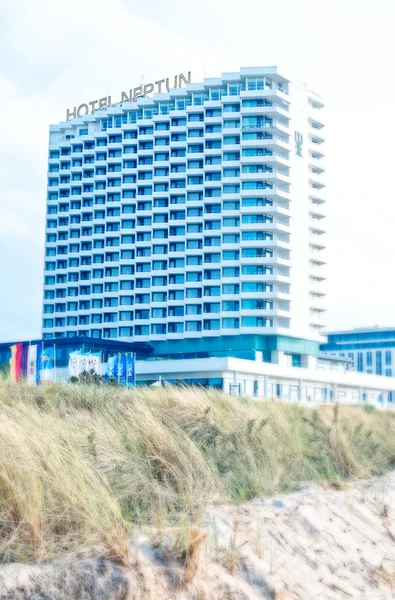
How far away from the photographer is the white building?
149 m

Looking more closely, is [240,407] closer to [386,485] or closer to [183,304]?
[386,485]

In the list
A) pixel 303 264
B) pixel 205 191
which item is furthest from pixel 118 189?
pixel 303 264

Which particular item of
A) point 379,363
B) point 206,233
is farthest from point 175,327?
point 379,363

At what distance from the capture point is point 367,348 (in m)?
154

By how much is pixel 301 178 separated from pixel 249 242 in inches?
515

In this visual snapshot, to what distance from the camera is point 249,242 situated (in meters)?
88.8

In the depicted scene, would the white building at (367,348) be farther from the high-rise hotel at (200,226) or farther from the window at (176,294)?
the window at (176,294)

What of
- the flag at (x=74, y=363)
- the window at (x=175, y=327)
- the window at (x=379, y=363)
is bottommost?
the window at (x=379, y=363)

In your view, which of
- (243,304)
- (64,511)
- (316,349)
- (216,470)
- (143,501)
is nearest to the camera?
(64,511)

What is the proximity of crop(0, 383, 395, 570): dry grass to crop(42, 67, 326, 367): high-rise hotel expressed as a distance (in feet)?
238

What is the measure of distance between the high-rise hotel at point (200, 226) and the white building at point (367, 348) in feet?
191

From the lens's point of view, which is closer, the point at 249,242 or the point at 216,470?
the point at 216,470

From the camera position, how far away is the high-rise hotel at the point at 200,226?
89.1 meters

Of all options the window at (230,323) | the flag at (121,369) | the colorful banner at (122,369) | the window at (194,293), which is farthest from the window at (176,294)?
the flag at (121,369)
